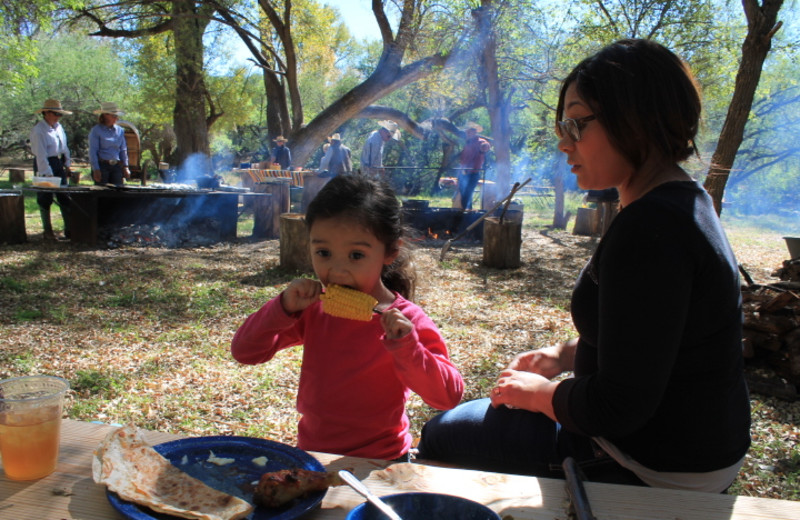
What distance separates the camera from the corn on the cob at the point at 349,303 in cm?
180

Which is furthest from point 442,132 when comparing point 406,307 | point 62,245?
point 406,307

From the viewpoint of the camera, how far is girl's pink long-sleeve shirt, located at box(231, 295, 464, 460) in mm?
1909

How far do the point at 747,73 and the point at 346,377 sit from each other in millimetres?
6861

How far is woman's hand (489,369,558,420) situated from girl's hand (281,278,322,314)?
2.05 ft

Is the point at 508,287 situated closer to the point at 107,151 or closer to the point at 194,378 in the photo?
the point at 194,378

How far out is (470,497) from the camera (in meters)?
1.21

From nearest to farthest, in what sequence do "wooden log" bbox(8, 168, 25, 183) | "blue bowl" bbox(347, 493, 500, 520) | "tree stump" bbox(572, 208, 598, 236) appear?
1. "blue bowl" bbox(347, 493, 500, 520)
2. "tree stump" bbox(572, 208, 598, 236)
3. "wooden log" bbox(8, 168, 25, 183)

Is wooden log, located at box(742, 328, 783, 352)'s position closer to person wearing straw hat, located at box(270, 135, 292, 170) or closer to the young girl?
the young girl

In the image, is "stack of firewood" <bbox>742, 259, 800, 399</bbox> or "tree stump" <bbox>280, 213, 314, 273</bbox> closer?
"stack of firewood" <bbox>742, 259, 800, 399</bbox>

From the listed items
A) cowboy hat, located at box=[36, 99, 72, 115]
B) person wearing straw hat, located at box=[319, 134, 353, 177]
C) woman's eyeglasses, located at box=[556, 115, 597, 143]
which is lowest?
woman's eyeglasses, located at box=[556, 115, 597, 143]

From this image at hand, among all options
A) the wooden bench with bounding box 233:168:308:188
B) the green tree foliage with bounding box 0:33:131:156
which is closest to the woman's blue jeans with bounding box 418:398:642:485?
the wooden bench with bounding box 233:168:308:188

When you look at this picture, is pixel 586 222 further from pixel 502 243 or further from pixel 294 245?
pixel 294 245

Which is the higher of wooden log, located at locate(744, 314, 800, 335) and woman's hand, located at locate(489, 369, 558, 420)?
woman's hand, located at locate(489, 369, 558, 420)

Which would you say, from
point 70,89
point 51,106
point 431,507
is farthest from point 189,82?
point 70,89
